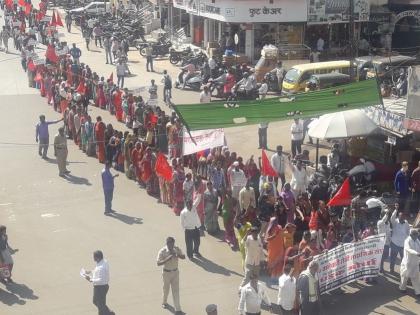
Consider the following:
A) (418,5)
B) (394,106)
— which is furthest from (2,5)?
(394,106)

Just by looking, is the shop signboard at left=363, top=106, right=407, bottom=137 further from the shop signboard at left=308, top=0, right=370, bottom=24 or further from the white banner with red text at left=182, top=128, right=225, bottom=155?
the shop signboard at left=308, top=0, right=370, bottom=24

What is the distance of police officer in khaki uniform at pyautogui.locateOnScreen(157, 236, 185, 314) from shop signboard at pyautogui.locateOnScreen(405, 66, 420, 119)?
6122 millimetres

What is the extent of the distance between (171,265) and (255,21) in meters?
23.3

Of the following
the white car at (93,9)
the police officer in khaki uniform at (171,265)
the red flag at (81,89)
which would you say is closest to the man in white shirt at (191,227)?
the police officer in khaki uniform at (171,265)

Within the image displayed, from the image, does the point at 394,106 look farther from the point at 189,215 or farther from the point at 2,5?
the point at 2,5

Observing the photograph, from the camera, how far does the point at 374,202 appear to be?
14273 millimetres

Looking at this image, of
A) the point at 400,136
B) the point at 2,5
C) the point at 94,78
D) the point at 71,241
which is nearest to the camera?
the point at 71,241

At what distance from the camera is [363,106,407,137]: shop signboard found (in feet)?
52.9

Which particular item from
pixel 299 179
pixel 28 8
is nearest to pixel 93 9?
pixel 28 8

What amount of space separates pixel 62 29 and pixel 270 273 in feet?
130

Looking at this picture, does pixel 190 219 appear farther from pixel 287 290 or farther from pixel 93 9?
pixel 93 9

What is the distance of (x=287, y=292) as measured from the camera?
10953 mm

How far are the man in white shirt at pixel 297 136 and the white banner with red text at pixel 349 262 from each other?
7099mm

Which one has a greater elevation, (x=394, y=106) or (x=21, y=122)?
(x=394, y=106)
